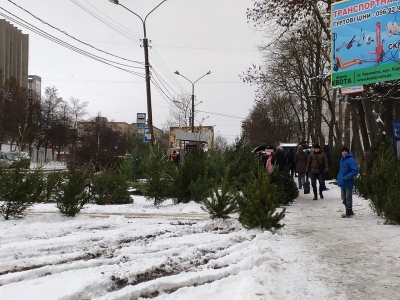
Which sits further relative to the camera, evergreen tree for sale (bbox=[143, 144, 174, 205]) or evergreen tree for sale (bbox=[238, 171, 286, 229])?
evergreen tree for sale (bbox=[143, 144, 174, 205])

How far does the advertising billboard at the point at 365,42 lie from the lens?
550 inches

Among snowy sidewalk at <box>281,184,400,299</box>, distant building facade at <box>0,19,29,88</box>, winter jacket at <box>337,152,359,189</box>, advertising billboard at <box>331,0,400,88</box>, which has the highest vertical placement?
distant building facade at <box>0,19,29,88</box>

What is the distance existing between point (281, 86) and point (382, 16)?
56.1 feet

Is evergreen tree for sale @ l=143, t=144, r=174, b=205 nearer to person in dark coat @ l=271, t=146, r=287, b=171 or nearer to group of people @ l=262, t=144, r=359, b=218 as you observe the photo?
group of people @ l=262, t=144, r=359, b=218

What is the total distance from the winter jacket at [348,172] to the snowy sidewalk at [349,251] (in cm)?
75

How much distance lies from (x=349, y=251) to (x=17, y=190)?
6.21 metres

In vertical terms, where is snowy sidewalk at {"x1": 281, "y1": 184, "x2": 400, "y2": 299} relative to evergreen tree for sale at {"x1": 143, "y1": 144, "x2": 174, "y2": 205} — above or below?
below

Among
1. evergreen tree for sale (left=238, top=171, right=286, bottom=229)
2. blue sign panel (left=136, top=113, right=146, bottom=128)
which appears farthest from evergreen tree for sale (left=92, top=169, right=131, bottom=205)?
blue sign panel (left=136, top=113, right=146, bottom=128)

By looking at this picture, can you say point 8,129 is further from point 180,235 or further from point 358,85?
point 180,235

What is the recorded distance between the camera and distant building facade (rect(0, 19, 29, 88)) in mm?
81000

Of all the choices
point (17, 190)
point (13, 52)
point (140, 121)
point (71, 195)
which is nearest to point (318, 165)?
point (71, 195)

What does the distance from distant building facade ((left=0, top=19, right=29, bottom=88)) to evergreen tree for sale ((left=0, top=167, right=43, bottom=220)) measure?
76.9m

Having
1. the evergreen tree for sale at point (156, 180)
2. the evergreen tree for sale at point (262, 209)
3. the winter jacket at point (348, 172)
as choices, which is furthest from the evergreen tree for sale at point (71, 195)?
the winter jacket at point (348, 172)

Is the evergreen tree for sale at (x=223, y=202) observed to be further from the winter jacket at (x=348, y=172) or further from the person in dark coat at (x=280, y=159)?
the person in dark coat at (x=280, y=159)
